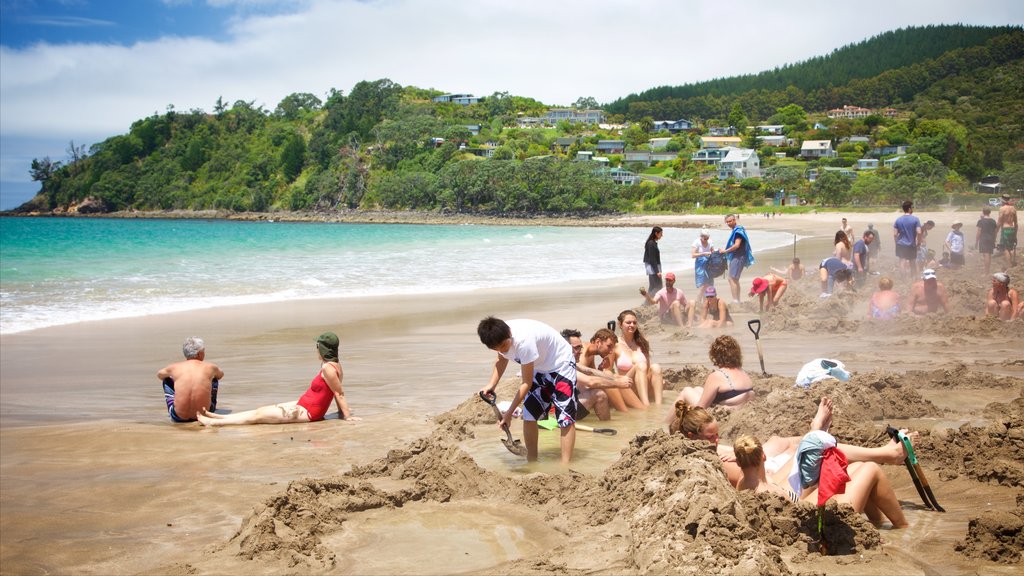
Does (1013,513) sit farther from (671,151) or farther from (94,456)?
(671,151)

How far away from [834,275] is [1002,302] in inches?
116

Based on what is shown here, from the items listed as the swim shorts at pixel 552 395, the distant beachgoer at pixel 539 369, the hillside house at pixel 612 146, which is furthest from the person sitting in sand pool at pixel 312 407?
the hillside house at pixel 612 146

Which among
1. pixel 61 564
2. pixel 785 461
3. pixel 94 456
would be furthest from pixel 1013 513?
pixel 94 456

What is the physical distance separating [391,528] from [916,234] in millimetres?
14440

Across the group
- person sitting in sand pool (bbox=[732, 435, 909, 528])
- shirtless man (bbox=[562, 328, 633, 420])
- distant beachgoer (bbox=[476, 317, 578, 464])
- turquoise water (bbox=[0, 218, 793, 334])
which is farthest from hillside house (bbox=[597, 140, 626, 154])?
person sitting in sand pool (bbox=[732, 435, 909, 528])

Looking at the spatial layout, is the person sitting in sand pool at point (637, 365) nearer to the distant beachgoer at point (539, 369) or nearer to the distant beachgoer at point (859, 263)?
the distant beachgoer at point (539, 369)

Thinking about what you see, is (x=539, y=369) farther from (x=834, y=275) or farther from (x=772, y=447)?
(x=834, y=275)

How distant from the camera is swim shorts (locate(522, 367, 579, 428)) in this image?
6.25 meters

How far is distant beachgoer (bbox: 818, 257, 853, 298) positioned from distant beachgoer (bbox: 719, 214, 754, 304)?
1338mm

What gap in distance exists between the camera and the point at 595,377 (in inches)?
306

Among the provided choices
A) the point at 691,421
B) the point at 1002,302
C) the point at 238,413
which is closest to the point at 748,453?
the point at 691,421

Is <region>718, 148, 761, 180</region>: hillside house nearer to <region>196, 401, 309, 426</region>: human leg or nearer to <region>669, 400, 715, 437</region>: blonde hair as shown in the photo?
<region>196, 401, 309, 426</region>: human leg

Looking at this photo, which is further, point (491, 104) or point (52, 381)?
point (491, 104)

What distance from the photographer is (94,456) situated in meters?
6.77
